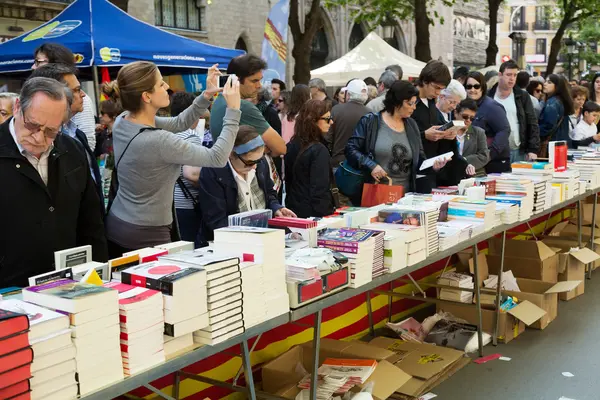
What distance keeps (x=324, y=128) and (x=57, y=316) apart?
9.89 ft

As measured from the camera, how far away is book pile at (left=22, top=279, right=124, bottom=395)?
6.57 feet

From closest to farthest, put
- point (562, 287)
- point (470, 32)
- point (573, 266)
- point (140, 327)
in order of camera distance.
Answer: point (140, 327)
point (562, 287)
point (573, 266)
point (470, 32)

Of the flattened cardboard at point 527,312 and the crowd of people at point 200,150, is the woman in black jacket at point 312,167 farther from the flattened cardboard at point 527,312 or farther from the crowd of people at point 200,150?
the flattened cardboard at point 527,312

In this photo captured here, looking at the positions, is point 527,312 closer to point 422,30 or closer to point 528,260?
point 528,260

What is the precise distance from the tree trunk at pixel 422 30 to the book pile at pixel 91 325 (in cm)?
1390

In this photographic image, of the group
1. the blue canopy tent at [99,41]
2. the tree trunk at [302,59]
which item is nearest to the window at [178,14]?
the tree trunk at [302,59]

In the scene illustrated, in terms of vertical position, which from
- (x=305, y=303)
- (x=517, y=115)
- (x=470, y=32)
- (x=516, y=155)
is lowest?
(x=305, y=303)

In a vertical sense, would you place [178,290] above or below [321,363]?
above

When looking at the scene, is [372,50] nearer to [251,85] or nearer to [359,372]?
[251,85]

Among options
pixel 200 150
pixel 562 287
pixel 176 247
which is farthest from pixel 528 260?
pixel 176 247

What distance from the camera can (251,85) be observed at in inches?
162

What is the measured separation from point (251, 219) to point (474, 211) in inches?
67.8

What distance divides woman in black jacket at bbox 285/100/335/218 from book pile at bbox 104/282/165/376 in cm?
252

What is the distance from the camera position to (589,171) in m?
6.05
